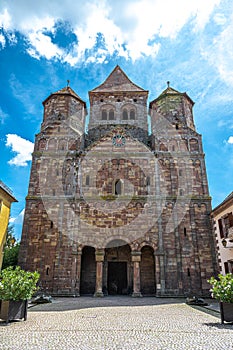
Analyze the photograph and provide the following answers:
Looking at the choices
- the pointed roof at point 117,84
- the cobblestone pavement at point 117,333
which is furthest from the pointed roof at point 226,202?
the pointed roof at point 117,84

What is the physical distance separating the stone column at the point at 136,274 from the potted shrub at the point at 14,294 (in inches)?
448

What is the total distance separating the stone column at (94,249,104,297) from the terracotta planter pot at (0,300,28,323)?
35.3 feet

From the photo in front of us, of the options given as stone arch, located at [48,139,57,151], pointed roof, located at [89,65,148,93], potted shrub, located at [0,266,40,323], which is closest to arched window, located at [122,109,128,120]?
pointed roof, located at [89,65,148,93]

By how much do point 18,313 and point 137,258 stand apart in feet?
39.0

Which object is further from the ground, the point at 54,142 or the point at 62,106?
the point at 62,106

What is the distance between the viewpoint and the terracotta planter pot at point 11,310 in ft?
27.6

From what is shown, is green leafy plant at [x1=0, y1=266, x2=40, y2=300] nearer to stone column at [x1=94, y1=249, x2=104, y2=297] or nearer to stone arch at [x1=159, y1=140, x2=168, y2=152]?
stone column at [x1=94, y1=249, x2=104, y2=297]

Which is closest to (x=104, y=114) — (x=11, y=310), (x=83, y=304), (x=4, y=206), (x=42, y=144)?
(x=42, y=144)

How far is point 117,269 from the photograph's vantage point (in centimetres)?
2133

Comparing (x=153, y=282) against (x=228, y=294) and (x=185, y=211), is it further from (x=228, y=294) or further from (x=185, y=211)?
(x=228, y=294)

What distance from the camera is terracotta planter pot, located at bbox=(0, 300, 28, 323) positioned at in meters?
8.40

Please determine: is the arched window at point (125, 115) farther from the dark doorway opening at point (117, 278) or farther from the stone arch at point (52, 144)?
the dark doorway opening at point (117, 278)

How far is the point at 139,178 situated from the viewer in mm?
22531

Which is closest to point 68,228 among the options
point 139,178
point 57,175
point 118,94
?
point 57,175
